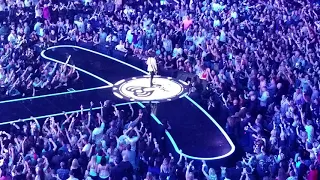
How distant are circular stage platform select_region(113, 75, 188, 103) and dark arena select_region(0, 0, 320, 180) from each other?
0.04m

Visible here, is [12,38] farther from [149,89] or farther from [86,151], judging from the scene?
[86,151]

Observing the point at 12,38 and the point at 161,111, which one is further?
the point at 12,38

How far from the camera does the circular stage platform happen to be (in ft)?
54.7

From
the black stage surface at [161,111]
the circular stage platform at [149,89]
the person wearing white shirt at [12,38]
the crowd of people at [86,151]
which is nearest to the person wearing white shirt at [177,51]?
the circular stage platform at [149,89]

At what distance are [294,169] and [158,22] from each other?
11.8 metres

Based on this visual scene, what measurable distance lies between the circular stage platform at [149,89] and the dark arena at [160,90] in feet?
0.12

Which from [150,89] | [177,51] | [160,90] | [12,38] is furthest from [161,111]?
[12,38]

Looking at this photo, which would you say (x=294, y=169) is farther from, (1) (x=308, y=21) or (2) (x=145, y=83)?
(1) (x=308, y=21)

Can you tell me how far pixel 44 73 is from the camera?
17125mm

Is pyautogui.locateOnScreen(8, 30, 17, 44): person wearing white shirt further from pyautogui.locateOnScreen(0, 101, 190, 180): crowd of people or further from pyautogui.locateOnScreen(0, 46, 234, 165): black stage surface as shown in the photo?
pyautogui.locateOnScreen(0, 101, 190, 180): crowd of people

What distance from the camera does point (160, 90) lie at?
1723cm

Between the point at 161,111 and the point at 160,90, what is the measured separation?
150cm

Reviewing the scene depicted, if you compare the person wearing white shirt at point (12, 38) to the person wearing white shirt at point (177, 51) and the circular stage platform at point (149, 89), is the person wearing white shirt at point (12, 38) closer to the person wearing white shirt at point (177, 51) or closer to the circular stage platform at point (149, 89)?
the circular stage platform at point (149, 89)

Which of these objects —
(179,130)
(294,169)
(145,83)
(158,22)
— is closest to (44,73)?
(145,83)
